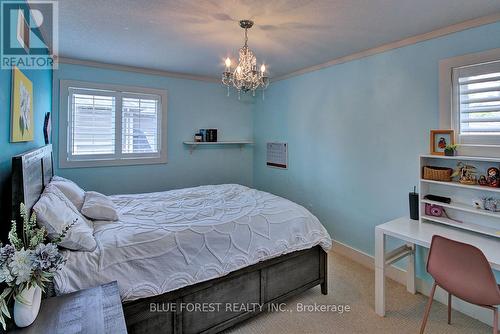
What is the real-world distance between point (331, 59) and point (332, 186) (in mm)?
1655

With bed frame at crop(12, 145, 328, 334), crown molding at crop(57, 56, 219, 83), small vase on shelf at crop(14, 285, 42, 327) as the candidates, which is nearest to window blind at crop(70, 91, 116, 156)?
crown molding at crop(57, 56, 219, 83)

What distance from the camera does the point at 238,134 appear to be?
4809mm

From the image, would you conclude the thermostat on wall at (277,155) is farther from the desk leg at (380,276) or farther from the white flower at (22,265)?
the white flower at (22,265)

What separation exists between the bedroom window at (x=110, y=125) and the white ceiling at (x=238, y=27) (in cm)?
48

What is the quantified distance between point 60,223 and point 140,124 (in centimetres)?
259

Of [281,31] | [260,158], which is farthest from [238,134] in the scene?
[281,31]

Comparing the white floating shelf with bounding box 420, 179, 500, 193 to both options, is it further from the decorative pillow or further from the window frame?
the decorative pillow

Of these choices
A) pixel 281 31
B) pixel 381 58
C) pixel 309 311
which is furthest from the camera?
pixel 381 58

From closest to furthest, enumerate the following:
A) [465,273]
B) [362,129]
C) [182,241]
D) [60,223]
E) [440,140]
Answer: [60,223]
[465,273]
[182,241]
[440,140]
[362,129]

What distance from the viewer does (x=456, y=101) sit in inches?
91.7

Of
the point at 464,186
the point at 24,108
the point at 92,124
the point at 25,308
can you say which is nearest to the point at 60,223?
the point at 25,308

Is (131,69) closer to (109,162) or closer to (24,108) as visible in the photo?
(109,162)

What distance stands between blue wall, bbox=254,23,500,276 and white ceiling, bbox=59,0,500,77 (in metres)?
0.25

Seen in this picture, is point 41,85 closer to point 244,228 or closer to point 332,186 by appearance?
point 244,228
